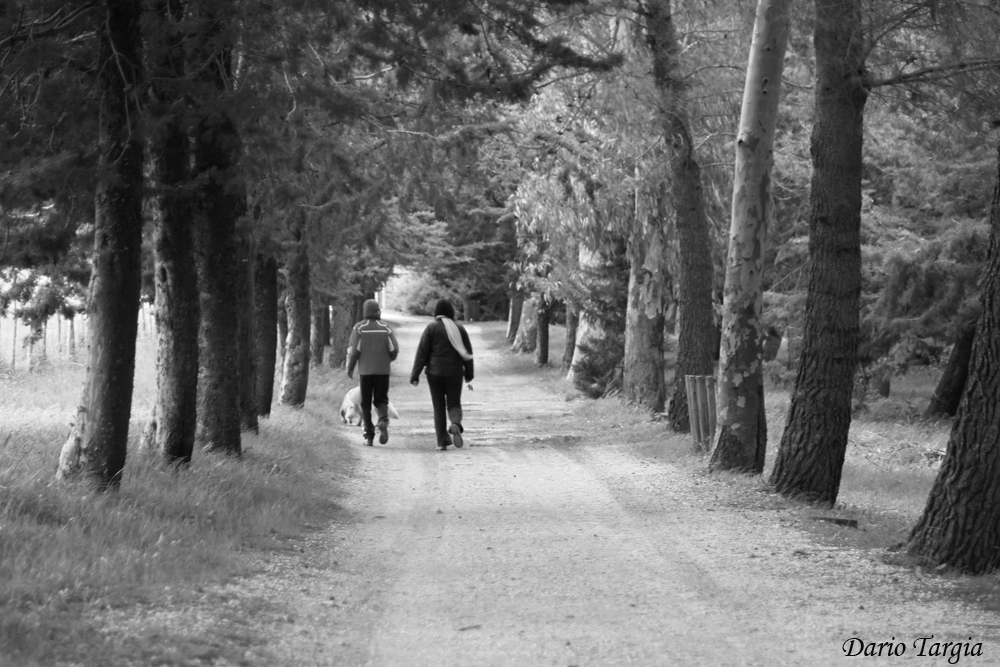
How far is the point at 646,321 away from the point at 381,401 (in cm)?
679

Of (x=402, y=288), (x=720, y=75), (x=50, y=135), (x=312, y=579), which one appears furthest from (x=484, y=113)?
(x=402, y=288)

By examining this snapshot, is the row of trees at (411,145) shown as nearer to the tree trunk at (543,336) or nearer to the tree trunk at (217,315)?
the tree trunk at (217,315)

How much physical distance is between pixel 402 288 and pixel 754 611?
78.9 meters

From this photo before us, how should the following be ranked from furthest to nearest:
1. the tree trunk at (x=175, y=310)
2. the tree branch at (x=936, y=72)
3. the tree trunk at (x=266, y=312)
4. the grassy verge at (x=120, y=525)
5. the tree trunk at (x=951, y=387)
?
1. the tree trunk at (x=951, y=387)
2. the tree trunk at (x=266, y=312)
3. the tree trunk at (x=175, y=310)
4. the tree branch at (x=936, y=72)
5. the grassy verge at (x=120, y=525)

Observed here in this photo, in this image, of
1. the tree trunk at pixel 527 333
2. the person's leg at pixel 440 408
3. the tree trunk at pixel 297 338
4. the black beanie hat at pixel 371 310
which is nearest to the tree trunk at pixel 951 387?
the person's leg at pixel 440 408

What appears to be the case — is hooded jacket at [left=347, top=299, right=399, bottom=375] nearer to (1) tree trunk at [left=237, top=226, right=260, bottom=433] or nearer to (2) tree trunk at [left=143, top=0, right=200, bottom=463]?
(1) tree trunk at [left=237, top=226, right=260, bottom=433]

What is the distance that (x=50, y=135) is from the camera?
30.8 ft

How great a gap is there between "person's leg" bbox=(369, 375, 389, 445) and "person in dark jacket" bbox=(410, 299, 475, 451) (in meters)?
0.71

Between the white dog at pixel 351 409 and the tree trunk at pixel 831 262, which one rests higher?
the tree trunk at pixel 831 262

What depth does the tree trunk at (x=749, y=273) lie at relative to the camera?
42.3 feet

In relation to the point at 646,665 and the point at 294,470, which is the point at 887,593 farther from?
the point at 294,470

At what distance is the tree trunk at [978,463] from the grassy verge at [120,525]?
490 cm

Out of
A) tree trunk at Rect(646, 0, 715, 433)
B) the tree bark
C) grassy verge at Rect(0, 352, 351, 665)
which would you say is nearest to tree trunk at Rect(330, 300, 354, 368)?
the tree bark

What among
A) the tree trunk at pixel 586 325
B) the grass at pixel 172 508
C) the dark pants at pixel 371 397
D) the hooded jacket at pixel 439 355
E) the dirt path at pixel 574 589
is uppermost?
the tree trunk at pixel 586 325
